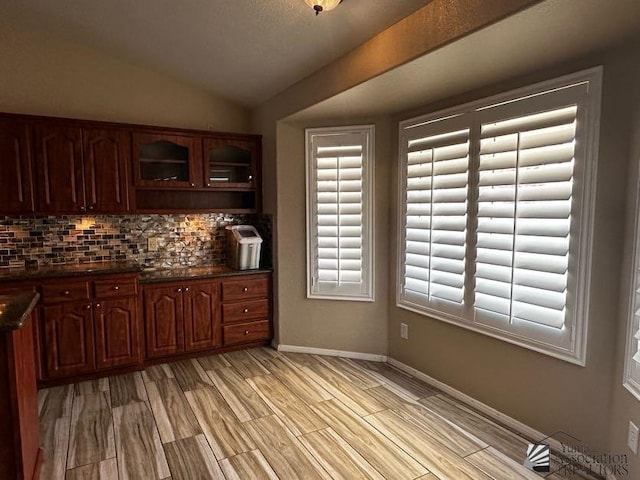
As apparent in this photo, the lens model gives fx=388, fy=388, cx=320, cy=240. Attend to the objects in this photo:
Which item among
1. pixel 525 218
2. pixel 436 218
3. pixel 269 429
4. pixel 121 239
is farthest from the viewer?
pixel 121 239

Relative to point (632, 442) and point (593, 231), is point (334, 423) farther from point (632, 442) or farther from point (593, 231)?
point (593, 231)

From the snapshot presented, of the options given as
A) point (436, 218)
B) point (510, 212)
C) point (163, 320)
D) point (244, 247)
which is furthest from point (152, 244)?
point (510, 212)

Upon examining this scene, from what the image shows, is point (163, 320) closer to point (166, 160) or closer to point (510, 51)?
point (166, 160)

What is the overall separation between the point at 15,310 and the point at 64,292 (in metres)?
1.34

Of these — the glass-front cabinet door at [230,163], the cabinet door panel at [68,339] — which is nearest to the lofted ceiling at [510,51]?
the glass-front cabinet door at [230,163]

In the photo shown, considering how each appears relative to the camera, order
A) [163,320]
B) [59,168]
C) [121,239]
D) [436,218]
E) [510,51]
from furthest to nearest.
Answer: [121,239]
[163,320]
[59,168]
[436,218]
[510,51]

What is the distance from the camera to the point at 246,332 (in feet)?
12.9

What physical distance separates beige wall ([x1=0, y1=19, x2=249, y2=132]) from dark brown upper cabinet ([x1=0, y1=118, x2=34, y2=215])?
1.50ft

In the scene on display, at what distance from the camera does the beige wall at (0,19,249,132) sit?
11.1 feet

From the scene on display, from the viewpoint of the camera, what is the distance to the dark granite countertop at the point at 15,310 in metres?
1.68

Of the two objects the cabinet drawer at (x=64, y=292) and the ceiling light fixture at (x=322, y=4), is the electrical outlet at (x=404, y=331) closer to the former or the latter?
the ceiling light fixture at (x=322, y=4)

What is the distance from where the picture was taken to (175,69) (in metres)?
A: 3.76

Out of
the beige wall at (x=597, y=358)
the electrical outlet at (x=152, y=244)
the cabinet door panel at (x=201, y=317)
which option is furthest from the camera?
the electrical outlet at (x=152, y=244)

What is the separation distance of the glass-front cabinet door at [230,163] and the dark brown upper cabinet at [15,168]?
4.72 ft
